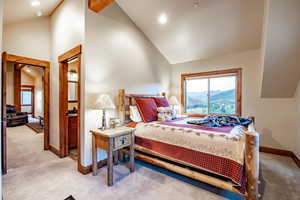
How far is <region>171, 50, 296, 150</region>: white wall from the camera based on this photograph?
11.0 feet

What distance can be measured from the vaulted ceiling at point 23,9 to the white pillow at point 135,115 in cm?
276

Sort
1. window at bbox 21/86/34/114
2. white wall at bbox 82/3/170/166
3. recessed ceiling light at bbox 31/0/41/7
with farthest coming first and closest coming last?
1. window at bbox 21/86/34/114
2. recessed ceiling light at bbox 31/0/41/7
3. white wall at bbox 82/3/170/166

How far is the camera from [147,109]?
124 inches

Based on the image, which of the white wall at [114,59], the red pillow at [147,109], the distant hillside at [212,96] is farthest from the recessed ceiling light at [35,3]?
the distant hillside at [212,96]

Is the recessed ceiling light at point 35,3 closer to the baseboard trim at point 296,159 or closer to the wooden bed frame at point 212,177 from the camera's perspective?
the wooden bed frame at point 212,177

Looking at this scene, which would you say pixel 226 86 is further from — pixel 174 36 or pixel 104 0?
pixel 104 0

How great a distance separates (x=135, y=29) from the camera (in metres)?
3.71

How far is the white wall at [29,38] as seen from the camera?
3.02 metres

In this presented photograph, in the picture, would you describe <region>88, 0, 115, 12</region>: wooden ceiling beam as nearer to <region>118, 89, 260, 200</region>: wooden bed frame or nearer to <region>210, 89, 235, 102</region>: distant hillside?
<region>118, 89, 260, 200</region>: wooden bed frame

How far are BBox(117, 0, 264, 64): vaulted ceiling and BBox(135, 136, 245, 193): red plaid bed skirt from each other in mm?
2817

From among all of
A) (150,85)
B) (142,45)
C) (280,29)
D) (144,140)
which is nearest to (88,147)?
(144,140)

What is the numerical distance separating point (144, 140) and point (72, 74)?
3.45m

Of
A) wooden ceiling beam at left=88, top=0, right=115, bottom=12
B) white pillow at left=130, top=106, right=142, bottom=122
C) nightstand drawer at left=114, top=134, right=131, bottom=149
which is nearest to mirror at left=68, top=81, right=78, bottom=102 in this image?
white pillow at left=130, top=106, right=142, bottom=122

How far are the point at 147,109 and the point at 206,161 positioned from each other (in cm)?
156
